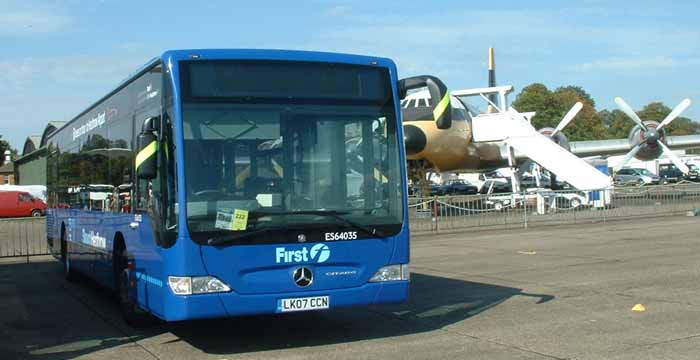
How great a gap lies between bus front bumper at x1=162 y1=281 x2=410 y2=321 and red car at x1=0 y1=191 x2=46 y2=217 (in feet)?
166

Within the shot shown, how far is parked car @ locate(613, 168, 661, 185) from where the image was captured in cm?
7069

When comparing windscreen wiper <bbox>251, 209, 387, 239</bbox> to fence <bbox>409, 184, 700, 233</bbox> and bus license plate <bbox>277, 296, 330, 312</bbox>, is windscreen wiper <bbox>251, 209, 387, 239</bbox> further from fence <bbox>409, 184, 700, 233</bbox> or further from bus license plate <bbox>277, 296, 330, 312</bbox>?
fence <bbox>409, 184, 700, 233</bbox>

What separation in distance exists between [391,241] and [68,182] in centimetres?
804

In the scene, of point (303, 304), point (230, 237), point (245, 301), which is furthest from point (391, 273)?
point (230, 237)

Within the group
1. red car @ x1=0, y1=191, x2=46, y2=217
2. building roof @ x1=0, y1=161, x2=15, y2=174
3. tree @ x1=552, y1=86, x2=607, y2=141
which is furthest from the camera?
building roof @ x1=0, y1=161, x2=15, y2=174

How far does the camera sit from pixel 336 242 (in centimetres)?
791

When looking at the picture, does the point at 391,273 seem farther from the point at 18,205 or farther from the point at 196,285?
the point at 18,205

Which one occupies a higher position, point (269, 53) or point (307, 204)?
point (269, 53)

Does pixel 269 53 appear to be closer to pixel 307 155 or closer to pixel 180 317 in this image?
pixel 307 155

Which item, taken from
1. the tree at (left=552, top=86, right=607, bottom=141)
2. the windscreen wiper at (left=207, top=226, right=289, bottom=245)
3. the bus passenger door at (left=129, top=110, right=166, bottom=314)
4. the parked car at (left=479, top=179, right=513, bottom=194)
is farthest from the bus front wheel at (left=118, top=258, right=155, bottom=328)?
the tree at (left=552, top=86, right=607, bottom=141)

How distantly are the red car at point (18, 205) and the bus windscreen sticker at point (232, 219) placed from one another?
50.7m

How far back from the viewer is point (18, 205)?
54344mm

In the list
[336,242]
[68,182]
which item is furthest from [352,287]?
[68,182]

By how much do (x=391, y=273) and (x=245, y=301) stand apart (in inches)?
61.5
